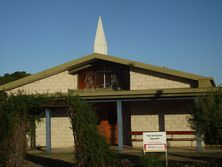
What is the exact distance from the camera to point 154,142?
12.9 m

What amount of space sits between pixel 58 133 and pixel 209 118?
1358cm

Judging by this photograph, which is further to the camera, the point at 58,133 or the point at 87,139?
the point at 58,133

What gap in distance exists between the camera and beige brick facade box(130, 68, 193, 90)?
22688mm

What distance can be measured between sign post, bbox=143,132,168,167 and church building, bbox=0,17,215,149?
365 inches

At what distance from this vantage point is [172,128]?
23.3m

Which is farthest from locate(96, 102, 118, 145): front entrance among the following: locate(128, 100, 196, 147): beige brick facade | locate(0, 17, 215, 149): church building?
locate(128, 100, 196, 147): beige brick facade

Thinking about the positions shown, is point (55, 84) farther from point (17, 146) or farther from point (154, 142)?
point (154, 142)

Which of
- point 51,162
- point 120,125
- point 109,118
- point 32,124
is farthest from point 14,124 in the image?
point 109,118

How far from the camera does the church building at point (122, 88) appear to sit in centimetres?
2283

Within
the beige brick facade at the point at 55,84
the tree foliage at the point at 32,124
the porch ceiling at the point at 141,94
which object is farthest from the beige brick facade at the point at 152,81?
the tree foliage at the point at 32,124

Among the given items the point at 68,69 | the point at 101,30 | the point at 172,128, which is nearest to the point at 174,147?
the point at 172,128

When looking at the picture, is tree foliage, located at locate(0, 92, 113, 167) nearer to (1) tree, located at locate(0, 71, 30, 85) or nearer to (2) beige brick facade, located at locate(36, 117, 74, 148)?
(2) beige brick facade, located at locate(36, 117, 74, 148)

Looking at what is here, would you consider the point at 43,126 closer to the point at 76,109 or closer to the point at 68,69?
the point at 68,69

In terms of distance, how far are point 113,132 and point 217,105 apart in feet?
41.3
